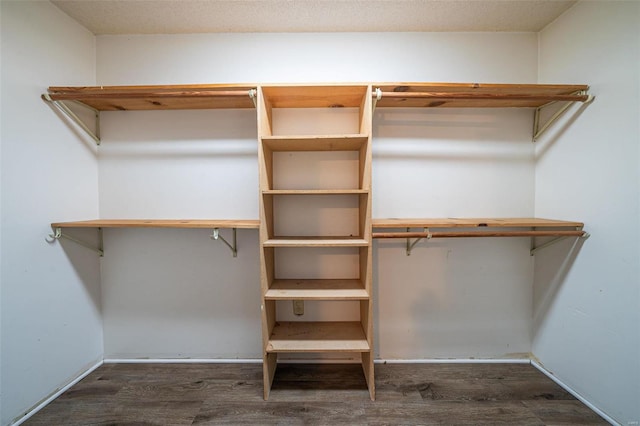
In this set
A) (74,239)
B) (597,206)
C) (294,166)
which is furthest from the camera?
(294,166)

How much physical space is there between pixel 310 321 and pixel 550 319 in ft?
5.55

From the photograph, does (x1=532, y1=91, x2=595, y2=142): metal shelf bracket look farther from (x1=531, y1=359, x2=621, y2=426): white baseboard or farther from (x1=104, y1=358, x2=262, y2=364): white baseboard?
(x1=104, y1=358, x2=262, y2=364): white baseboard

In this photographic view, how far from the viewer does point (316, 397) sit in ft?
4.98

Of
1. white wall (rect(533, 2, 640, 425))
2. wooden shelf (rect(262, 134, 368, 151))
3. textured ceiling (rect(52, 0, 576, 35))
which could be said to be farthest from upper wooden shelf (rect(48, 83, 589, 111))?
textured ceiling (rect(52, 0, 576, 35))

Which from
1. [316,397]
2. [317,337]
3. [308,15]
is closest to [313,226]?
[317,337]

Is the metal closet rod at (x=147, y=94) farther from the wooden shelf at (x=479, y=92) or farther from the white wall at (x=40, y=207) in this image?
the wooden shelf at (x=479, y=92)

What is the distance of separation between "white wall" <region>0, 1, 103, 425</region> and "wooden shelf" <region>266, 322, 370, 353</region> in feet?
4.47

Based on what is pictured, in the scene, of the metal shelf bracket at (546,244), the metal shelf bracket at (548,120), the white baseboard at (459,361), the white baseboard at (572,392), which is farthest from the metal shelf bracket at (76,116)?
the white baseboard at (572,392)

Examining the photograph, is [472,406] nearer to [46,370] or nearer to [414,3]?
[414,3]

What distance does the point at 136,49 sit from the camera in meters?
1.79

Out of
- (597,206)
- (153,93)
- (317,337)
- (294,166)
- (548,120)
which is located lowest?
(317,337)

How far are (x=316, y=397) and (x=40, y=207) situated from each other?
80.5 inches

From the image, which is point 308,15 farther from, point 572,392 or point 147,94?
point 572,392

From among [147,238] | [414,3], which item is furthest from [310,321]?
[414,3]
